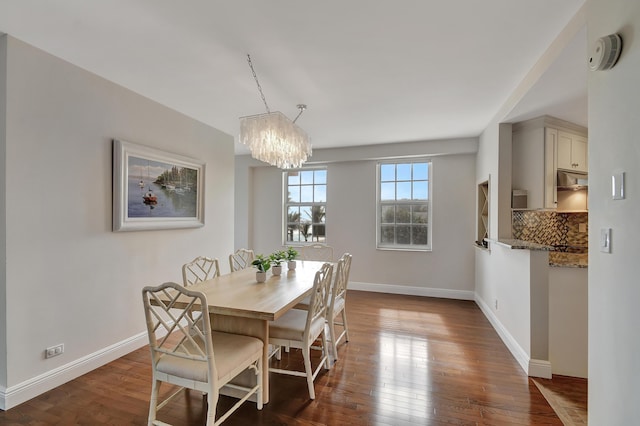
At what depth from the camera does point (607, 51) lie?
4.32ft

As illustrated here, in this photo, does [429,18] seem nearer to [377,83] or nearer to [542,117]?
[377,83]

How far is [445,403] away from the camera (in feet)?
6.74

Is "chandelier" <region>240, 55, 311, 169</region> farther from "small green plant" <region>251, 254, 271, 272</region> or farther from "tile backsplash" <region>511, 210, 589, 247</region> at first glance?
"tile backsplash" <region>511, 210, 589, 247</region>

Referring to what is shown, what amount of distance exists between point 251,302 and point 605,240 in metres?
1.99

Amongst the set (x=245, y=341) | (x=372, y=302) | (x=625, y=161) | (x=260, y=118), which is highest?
(x=260, y=118)

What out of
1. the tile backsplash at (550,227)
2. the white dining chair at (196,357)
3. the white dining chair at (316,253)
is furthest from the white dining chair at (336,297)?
the tile backsplash at (550,227)

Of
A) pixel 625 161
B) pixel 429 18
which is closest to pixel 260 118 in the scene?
pixel 429 18

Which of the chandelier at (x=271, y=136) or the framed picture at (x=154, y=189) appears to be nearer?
the chandelier at (x=271, y=136)

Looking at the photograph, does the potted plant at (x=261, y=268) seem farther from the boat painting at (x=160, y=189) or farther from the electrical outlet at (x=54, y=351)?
the electrical outlet at (x=54, y=351)

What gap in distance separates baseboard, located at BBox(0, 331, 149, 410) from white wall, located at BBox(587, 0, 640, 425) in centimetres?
351

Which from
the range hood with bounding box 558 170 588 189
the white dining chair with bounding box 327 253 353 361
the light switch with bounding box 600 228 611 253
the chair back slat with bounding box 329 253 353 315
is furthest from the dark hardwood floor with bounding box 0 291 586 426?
the range hood with bounding box 558 170 588 189

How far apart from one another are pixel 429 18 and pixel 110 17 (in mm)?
1924

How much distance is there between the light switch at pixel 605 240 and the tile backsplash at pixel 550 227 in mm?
2170

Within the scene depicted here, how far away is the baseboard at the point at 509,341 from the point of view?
8.28 feet
